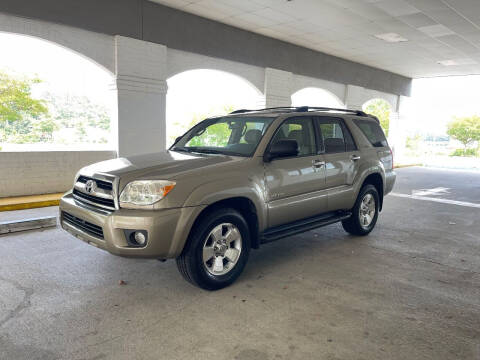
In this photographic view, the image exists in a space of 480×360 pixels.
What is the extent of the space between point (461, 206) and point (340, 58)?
29.4 feet

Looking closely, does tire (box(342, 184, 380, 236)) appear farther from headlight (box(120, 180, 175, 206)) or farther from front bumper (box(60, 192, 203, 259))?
headlight (box(120, 180, 175, 206))

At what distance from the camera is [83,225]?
11.3ft

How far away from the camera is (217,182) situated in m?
3.37

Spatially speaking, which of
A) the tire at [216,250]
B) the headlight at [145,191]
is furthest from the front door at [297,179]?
the headlight at [145,191]

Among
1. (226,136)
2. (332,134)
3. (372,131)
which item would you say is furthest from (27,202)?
(372,131)

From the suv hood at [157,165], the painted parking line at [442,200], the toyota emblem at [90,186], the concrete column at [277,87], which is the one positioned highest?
the concrete column at [277,87]

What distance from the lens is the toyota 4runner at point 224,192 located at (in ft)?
10.2

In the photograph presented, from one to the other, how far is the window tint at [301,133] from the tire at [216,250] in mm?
1203

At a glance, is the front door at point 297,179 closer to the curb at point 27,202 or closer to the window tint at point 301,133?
the window tint at point 301,133

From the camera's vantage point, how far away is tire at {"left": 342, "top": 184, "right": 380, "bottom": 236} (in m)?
5.14

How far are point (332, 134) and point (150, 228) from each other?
279 centimetres

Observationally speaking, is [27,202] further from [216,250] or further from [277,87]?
[277,87]

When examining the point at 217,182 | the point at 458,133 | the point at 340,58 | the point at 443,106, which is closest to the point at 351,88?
the point at 340,58

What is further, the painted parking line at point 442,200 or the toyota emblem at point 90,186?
the painted parking line at point 442,200
